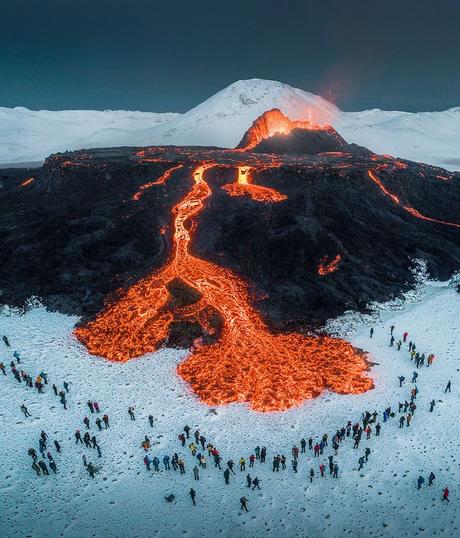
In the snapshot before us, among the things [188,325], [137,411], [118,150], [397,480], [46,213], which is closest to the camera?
→ [397,480]

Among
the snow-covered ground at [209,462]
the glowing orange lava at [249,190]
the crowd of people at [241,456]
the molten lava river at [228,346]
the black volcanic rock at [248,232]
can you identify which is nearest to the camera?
the snow-covered ground at [209,462]

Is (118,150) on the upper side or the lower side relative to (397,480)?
upper

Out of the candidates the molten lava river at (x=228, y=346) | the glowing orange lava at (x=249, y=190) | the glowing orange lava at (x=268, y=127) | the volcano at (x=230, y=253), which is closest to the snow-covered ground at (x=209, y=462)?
the molten lava river at (x=228, y=346)

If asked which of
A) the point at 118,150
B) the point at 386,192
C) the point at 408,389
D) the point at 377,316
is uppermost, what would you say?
the point at 118,150

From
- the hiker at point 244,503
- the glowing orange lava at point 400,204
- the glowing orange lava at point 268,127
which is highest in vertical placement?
the glowing orange lava at point 268,127

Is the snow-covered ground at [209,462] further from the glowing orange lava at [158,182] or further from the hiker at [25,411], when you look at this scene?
the glowing orange lava at [158,182]

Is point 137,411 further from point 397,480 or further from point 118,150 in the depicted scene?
point 118,150

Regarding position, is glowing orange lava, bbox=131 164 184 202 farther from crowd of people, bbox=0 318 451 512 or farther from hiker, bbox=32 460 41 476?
hiker, bbox=32 460 41 476

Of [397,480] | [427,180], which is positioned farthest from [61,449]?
[427,180]
